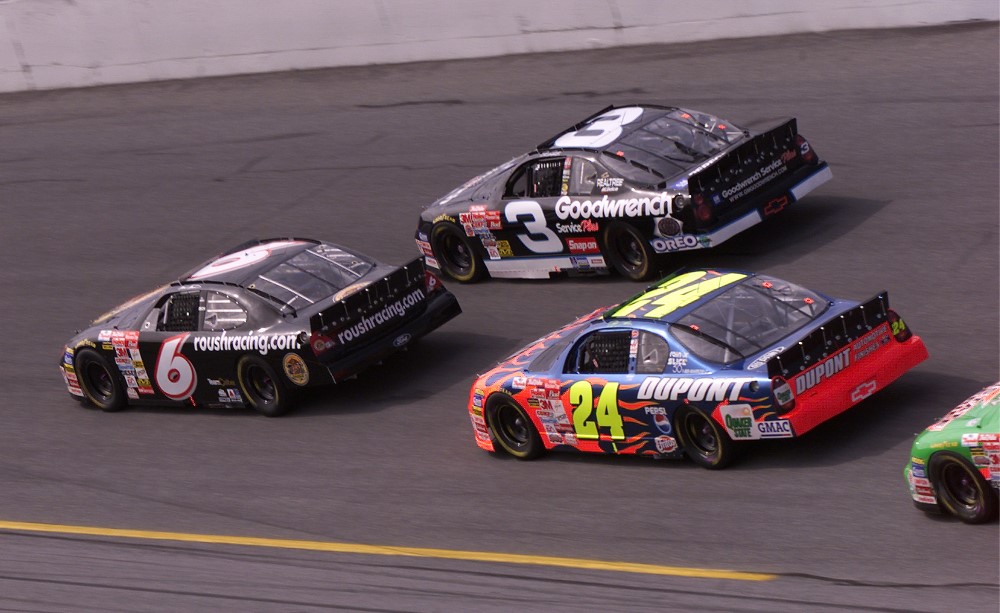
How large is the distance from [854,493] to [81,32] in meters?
19.1

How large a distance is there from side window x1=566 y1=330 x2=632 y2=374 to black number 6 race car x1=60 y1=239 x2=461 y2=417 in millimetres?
2678

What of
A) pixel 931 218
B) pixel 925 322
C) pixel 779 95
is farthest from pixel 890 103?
pixel 925 322

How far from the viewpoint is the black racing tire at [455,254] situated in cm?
1565

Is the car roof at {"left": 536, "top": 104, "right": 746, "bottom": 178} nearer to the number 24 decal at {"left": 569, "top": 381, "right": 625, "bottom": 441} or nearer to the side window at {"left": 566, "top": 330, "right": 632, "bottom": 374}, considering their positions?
the side window at {"left": 566, "top": 330, "right": 632, "bottom": 374}

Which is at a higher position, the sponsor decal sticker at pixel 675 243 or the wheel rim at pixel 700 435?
the sponsor decal sticker at pixel 675 243

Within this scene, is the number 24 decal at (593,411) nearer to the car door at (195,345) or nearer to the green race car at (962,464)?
the green race car at (962,464)

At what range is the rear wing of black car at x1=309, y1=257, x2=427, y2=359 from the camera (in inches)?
502

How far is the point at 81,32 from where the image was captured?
81.7ft

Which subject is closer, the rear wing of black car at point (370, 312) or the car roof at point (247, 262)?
the rear wing of black car at point (370, 312)

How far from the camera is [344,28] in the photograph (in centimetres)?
2317

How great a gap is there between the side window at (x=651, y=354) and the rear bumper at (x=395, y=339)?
3.26 metres

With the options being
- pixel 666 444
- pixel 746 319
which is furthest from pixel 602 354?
pixel 746 319

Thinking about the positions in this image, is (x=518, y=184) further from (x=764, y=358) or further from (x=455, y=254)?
(x=764, y=358)

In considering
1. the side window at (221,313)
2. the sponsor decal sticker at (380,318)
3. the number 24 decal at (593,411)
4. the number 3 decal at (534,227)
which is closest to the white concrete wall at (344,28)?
the number 3 decal at (534,227)
